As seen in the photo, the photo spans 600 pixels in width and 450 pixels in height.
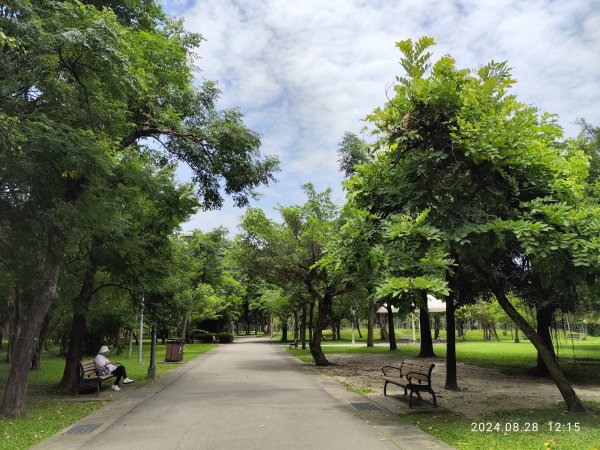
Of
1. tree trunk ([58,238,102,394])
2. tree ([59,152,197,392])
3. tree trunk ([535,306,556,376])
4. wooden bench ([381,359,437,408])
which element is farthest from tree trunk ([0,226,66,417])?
tree trunk ([535,306,556,376])

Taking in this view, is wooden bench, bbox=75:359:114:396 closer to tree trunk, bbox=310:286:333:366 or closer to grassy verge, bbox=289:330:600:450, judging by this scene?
grassy verge, bbox=289:330:600:450

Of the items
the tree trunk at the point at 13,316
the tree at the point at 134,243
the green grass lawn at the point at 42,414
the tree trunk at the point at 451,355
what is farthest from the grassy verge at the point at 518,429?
the tree trunk at the point at 13,316

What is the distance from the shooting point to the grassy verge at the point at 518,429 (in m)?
6.51

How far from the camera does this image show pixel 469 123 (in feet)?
25.0

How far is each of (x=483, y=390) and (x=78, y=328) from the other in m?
11.2

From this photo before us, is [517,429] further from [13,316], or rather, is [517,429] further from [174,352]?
[13,316]

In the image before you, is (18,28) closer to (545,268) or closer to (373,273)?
(373,273)

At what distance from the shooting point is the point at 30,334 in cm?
969

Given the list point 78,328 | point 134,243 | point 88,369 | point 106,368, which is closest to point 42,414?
point 88,369

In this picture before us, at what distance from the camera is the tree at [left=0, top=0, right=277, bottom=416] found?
7.96 m

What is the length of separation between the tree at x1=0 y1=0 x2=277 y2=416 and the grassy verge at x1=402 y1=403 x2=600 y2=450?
7432 millimetres

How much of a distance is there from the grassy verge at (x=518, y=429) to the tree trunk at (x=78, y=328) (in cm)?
889
